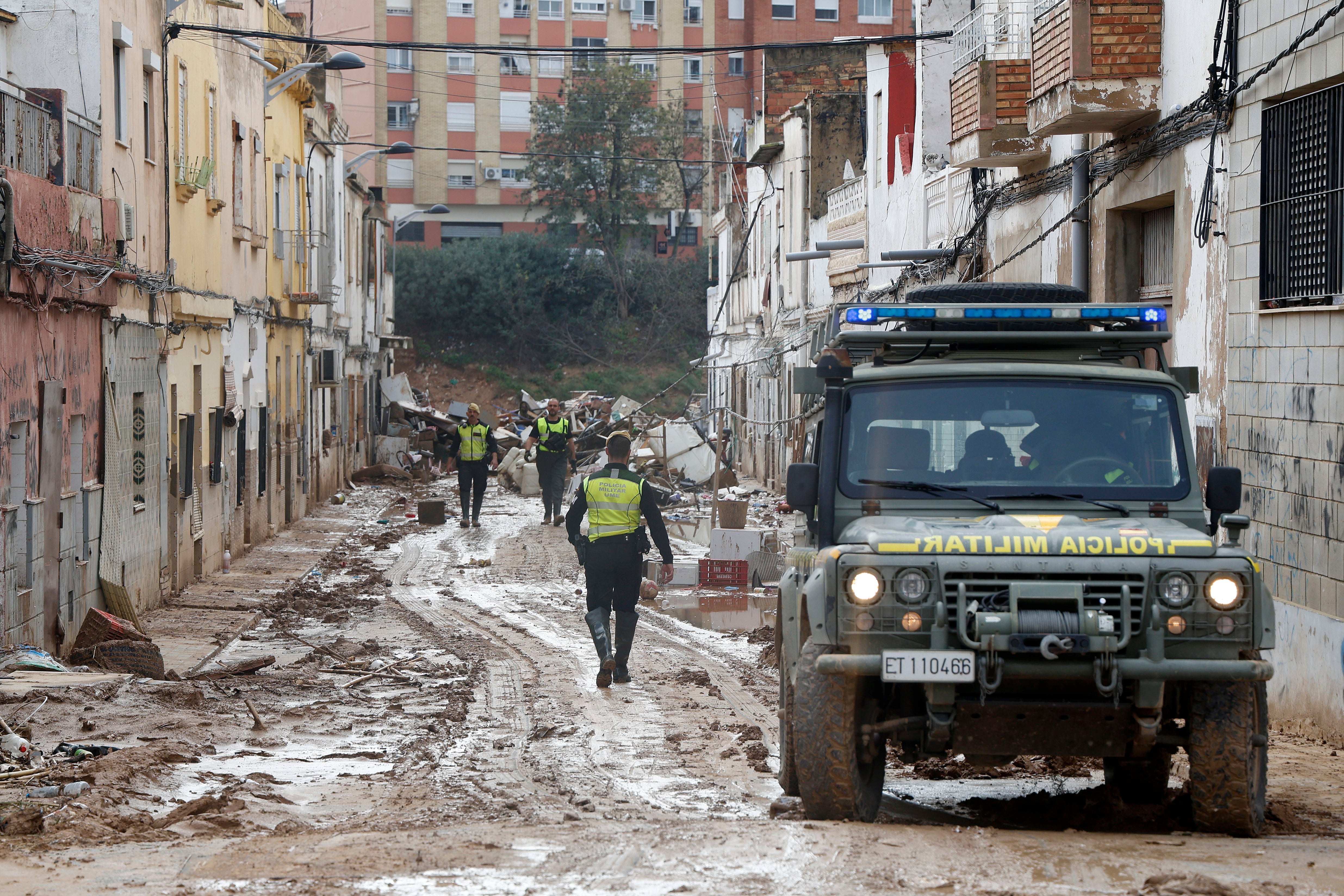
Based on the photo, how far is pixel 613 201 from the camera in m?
64.4

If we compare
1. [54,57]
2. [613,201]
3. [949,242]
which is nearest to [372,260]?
[613,201]

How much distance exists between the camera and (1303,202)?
10398 millimetres

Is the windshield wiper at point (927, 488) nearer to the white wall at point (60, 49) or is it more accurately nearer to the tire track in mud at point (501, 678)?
the tire track in mud at point (501, 678)

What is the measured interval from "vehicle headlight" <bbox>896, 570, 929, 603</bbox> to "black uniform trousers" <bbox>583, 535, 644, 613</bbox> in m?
5.44

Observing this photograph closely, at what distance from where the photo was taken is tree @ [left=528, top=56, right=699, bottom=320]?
6388 cm

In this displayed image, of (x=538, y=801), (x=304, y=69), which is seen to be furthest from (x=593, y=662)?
(x=304, y=69)

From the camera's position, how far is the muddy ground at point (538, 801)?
18.4 ft

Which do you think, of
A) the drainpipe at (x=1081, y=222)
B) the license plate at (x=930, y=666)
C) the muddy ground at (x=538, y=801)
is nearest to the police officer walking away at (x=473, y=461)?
the muddy ground at (x=538, y=801)

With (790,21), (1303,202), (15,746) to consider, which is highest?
(790,21)

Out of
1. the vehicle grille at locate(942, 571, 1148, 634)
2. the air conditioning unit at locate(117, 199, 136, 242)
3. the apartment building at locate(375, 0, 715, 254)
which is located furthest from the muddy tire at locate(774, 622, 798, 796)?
the apartment building at locate(375, 0, 715, 254)

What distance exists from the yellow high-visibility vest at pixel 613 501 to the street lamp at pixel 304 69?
1054 centimetres

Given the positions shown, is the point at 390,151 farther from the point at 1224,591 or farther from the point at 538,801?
the point at 1224,591

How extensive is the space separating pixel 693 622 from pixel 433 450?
27.3m

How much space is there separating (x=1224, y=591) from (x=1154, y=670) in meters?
0.43
